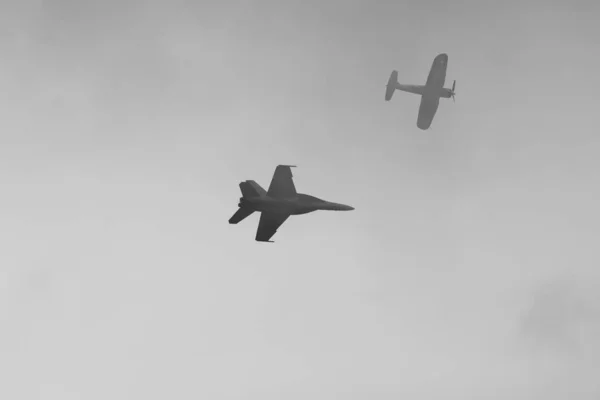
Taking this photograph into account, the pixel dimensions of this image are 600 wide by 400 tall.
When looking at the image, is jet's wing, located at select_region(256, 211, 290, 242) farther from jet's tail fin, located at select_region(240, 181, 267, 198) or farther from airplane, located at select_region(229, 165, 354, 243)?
jet's tail fin, located at select_region(240, 181, 267, 198)

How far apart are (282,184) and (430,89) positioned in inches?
1820

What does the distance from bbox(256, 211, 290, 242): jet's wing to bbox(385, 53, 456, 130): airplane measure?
4479cm

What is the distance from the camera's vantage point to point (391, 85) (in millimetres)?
109062

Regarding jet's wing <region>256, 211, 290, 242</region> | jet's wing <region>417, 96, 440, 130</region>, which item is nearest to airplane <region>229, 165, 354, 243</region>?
jet's wing <region>256, 211, 290, 242</region>

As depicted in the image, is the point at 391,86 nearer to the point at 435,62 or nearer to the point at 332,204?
the point at 435,62

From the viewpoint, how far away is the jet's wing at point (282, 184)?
70.8m

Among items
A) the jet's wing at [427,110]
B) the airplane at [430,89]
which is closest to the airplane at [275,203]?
the jet's wing at [427,110]

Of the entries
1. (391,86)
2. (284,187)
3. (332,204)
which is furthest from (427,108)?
(284,187)

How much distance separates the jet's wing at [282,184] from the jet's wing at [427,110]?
44.8m

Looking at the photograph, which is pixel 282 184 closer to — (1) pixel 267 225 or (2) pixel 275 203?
(2) pixel 275 203

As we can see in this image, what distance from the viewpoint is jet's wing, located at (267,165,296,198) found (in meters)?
70.8

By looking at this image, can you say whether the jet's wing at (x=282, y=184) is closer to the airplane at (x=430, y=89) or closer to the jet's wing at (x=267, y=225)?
the jet's wing at (x=267, y=225)

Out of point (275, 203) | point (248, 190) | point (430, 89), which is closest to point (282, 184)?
point (275, 203)

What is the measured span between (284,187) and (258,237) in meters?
9.60
